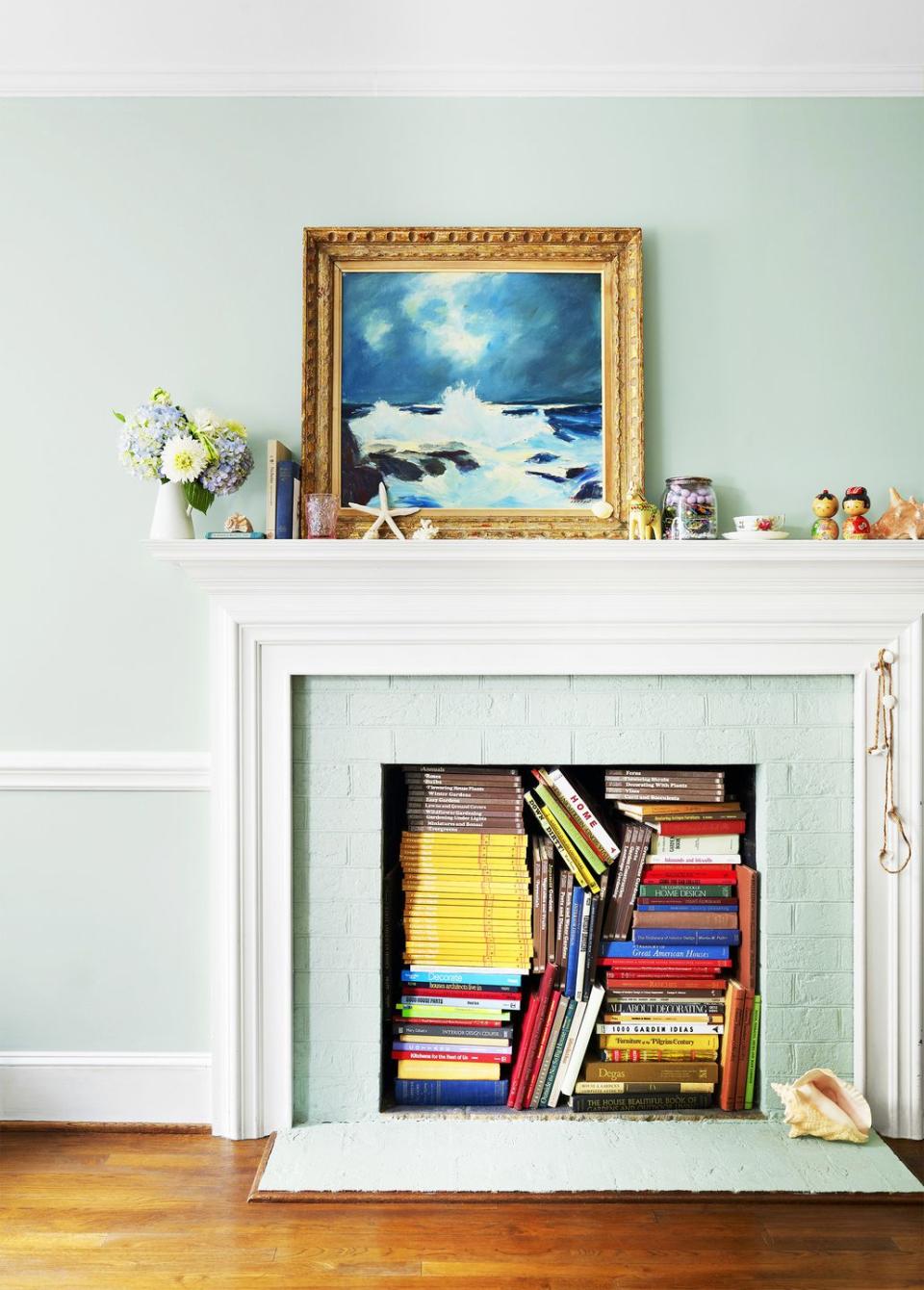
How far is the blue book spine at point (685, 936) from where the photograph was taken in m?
2.28

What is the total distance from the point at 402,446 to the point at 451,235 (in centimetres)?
50

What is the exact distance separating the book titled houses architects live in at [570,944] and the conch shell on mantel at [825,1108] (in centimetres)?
12

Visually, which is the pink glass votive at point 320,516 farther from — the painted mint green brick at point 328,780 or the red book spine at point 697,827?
the red book spine at point 697,827

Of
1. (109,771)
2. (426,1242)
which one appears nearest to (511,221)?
(109,771)

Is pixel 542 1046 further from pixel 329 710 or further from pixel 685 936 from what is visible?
pixel 329 710

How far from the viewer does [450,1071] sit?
7.53 ft

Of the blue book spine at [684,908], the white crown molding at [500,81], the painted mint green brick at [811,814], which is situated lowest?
the blue book spine at [684,908]

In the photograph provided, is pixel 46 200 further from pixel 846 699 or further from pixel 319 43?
pixel 846 699

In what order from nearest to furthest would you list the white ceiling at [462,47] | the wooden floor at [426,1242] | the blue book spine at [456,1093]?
1. the wooden floor at [426,1242]
2. the white ceiling at [462,47]
3. the blue book spine at [456,1093]

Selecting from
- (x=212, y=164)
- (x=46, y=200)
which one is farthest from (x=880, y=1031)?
(x=46, y=200)

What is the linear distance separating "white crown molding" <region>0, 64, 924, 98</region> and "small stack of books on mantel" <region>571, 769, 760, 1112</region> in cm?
162

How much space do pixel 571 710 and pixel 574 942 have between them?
21.7 inches

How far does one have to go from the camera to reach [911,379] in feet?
7.54

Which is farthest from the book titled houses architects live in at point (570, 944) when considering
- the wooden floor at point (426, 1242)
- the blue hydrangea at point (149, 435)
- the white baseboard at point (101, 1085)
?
the blue hydrangea at point (149, 435)
